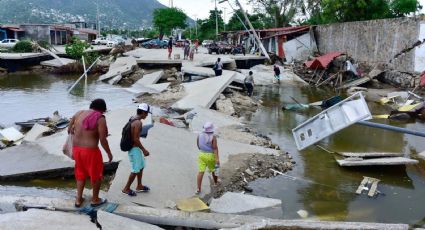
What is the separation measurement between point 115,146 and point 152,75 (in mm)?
14312

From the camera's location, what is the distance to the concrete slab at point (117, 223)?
4.83 metres

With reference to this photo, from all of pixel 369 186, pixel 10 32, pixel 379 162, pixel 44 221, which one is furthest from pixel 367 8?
pixel 10 32

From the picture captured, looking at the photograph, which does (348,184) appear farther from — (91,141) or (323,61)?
(323,61)

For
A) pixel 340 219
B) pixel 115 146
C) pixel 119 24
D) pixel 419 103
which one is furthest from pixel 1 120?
pixel 119 24

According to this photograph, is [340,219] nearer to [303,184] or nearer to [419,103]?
[303,184]

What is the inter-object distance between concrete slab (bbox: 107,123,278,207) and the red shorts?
31.3 inches

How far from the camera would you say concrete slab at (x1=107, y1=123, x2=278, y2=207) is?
613 centimetres

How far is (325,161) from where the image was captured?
9.11 m

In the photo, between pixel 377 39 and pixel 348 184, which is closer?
pixel 348 184

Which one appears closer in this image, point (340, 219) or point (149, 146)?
point (340, 219)

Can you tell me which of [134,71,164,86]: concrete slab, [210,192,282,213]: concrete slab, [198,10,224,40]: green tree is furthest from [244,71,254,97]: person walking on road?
[198,10,224,40]: green tree

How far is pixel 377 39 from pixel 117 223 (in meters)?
20.7

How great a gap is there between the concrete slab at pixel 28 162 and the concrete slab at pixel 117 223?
2.66 m

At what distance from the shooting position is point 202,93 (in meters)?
14.9
